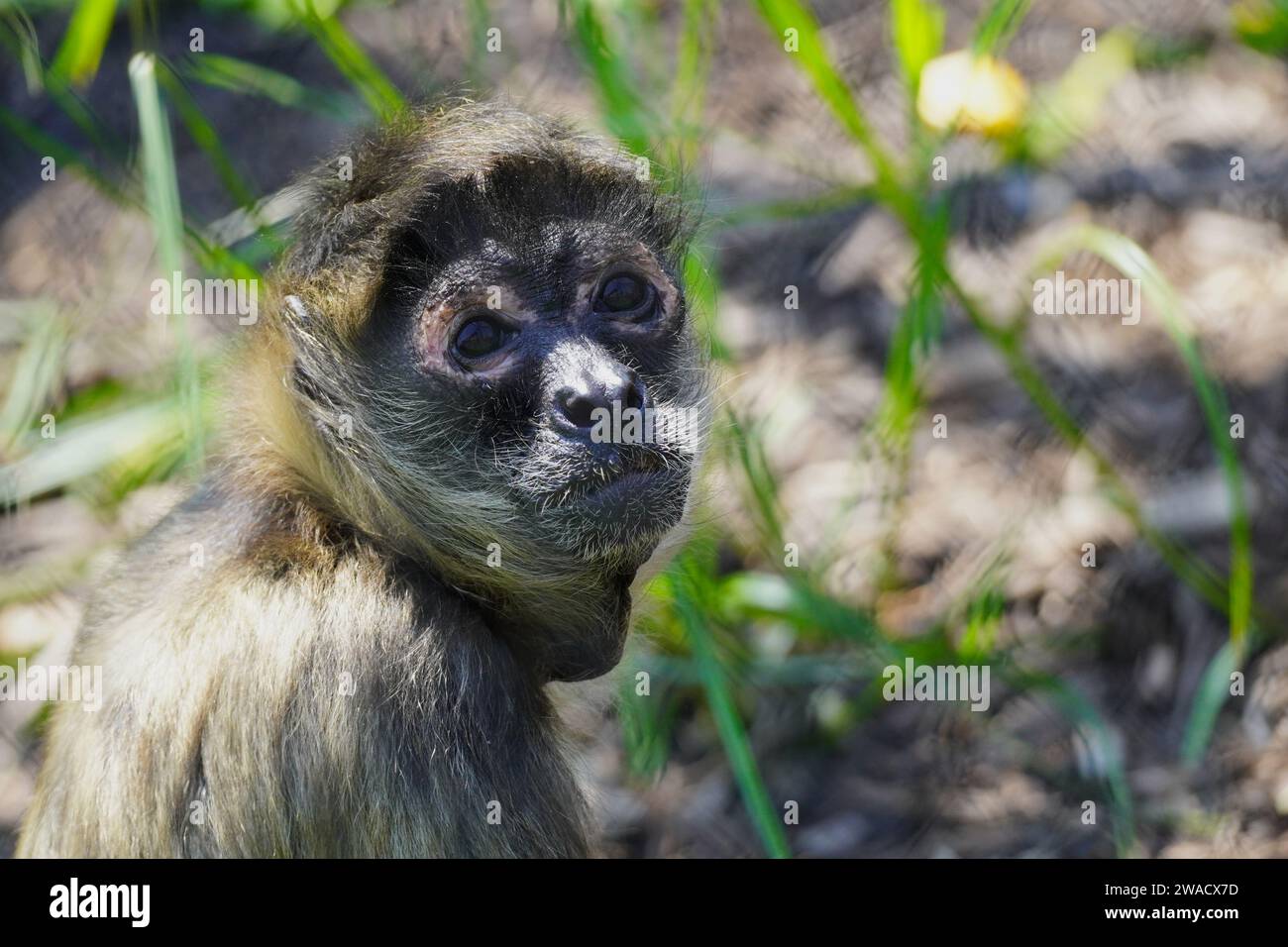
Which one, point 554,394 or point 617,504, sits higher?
point 554,394

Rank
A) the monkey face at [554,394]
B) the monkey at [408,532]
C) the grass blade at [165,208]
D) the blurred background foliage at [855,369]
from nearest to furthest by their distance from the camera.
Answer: the monkey at [408,532]
the monkey face at [554,394]
the grass blade at [165,208]
the blurred background foliage at [855,369]

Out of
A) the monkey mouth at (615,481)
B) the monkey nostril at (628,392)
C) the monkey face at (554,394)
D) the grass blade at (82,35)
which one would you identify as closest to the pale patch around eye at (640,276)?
the monkey face at (554,394)

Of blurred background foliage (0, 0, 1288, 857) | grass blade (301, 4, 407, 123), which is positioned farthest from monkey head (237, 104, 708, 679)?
grass blade (301, 4, 407, 123)

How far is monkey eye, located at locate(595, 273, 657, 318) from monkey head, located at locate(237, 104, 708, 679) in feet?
0.03

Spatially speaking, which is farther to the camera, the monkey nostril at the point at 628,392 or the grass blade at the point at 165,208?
the grass blade at the point at 165,208

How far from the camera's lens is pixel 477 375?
4941mm

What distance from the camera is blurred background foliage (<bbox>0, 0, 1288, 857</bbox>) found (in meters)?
6.52

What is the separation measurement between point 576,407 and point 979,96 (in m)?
4.26

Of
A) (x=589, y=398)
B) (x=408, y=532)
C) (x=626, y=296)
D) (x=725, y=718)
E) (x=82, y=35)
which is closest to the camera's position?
(x=589, y=398)

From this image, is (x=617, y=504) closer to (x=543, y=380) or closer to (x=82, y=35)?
(x=543, y=380)

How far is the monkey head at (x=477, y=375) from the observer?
490 centimetres

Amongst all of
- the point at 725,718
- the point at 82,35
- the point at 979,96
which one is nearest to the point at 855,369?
the point at 979,96

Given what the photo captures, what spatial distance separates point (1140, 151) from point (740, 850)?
4566mm

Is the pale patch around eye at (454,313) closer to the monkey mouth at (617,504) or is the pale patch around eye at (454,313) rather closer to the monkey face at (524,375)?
the monkey face at (524,375)
